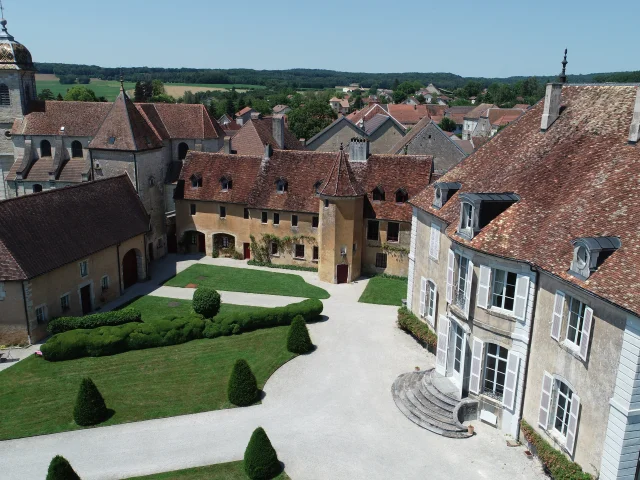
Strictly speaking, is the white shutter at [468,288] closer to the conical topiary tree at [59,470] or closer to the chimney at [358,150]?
the conical topiary tree at [59,470]

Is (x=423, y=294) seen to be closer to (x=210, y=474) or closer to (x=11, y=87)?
(x=210, y=474)

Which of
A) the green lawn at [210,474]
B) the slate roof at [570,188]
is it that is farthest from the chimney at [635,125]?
the green lawn at [210,474]

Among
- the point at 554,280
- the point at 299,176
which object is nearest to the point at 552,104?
the point at 554,280

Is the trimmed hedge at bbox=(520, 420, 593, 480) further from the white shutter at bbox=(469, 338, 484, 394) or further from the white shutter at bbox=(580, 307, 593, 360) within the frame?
the white shutter at bbox=(580, 307, 593, 360)

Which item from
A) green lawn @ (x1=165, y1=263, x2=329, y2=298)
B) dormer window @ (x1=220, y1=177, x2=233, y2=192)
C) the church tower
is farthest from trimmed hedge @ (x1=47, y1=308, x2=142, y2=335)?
the church tower

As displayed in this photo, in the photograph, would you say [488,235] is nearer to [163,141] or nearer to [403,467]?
[403,467]

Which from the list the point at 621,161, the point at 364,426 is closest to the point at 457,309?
the point at 364,426
